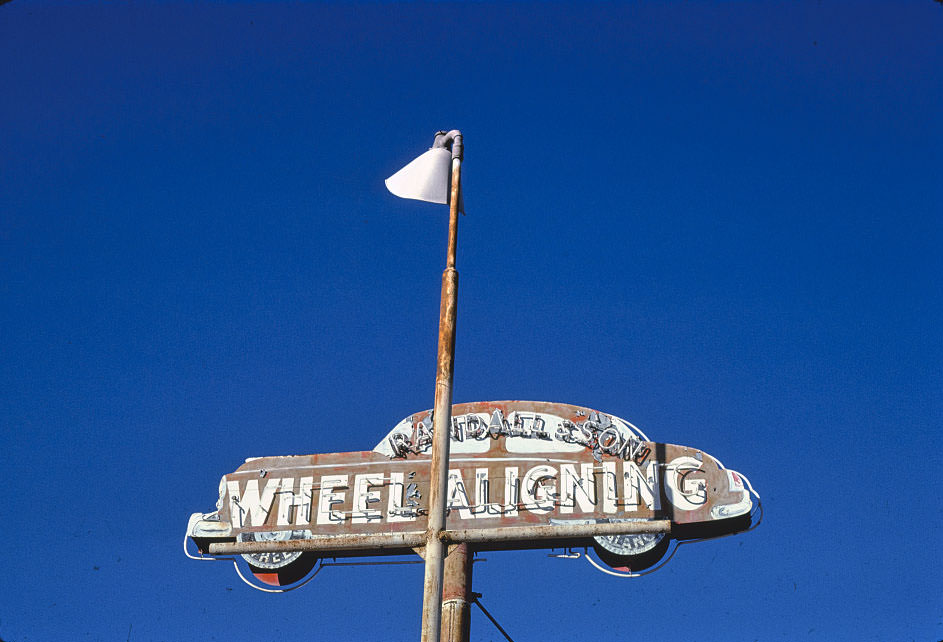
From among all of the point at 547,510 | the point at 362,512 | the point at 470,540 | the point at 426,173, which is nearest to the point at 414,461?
the point at 362,512

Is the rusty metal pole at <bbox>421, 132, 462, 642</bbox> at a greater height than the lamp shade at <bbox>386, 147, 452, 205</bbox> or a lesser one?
lesser

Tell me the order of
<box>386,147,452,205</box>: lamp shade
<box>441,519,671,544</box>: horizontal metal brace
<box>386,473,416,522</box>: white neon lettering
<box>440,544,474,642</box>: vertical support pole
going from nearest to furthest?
1. <box>441,519,671,544</box>: horizontal metal brace
2. <box>386,147,452,205</box>: lamp shade
3. <box>440,544,474,642</box>: vertical support pole
4. <box>386,473,416,522</box>: white neon lettering

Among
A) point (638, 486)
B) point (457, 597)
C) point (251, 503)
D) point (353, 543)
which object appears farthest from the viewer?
point (251, 503)

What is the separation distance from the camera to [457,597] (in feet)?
51.9

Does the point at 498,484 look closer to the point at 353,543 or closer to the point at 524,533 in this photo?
the point at 353,543

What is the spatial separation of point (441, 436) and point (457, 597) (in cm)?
885

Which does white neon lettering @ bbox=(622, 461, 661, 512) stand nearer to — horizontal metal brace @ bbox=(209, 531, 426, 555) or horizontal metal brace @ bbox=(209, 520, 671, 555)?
horizontal metal brace @ bbox=(209, 520, 671, 555)

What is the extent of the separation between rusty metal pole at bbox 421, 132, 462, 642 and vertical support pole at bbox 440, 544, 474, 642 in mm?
7651

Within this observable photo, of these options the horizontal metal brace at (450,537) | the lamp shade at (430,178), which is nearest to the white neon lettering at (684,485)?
the horizontal metal brace at (450,537)

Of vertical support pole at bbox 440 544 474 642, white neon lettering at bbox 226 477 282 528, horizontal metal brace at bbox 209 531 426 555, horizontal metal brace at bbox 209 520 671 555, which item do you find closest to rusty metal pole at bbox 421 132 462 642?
horizontal metal brace at bbox 209 520 671 555

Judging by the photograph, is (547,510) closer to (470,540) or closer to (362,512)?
(362,512)

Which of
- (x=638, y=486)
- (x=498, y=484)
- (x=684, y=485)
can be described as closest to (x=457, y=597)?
(x=498, y=484)

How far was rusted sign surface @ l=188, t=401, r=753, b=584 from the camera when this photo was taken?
18.1 meters

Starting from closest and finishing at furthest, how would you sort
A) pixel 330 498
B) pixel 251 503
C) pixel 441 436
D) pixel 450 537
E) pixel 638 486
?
pixel 450 537 < pixel 441 436 < pixel 638 486 < pixel 330 498 < pixel 251 503
